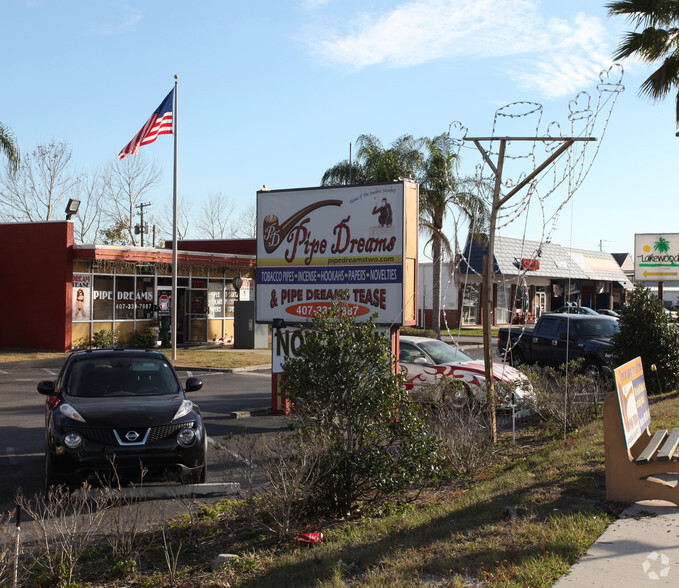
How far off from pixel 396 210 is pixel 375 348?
20.5 feet

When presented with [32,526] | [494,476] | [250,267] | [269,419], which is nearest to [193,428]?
[32,526]

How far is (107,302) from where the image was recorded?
26.6 metres

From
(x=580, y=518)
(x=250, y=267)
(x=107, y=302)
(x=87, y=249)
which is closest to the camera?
(x=580, y=518)

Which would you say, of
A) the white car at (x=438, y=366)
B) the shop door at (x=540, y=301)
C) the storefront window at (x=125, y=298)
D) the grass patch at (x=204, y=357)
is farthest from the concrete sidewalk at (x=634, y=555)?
the shop door at (x=540, y=301)

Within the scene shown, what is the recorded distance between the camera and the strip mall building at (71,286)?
25.1 m

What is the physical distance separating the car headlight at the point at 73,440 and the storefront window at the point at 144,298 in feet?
69.3

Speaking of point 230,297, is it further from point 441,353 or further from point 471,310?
point 471,310

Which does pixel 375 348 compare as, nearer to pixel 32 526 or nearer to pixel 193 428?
pixel 193 428

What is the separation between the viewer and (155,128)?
22531mm

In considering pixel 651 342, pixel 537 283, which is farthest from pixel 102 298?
pixel 537 283

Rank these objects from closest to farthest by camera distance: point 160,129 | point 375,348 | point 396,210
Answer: point 375,348 → point 396,210 → point 160,129

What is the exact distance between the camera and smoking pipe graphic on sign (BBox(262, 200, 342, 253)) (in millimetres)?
13289

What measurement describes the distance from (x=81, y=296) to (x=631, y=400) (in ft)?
72.6

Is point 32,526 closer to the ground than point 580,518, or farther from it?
closer to the ground
